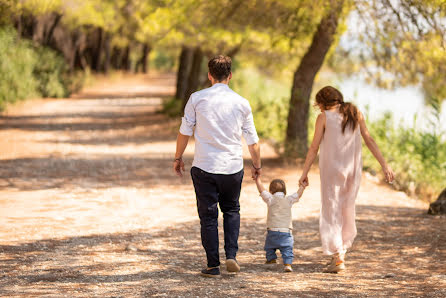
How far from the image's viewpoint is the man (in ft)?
18.6

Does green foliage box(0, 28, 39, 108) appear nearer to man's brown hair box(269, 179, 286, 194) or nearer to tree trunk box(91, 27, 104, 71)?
tree trunk box(91, 27, 104, 71)

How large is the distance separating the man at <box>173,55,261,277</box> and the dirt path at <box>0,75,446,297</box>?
62 centimetres

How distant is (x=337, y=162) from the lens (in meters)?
6.19

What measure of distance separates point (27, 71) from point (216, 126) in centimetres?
2288

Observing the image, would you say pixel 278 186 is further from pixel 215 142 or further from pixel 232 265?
pixel 215 142

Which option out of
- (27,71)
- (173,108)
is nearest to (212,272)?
(173,108)

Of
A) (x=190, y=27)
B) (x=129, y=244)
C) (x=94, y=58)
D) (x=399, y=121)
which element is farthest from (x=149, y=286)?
(x=94, y=58)

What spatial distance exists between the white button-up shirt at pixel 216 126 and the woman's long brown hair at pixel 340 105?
2.82 feet

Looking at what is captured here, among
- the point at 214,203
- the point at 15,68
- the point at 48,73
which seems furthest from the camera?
the point at 48,73

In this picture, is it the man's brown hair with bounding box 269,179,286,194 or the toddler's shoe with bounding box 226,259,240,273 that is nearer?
the toddler's shoe with bounding box 226,259,240,273

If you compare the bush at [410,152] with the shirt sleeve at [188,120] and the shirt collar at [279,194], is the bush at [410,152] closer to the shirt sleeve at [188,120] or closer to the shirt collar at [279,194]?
the shirt collar at [279,194]

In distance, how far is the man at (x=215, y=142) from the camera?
568 cm

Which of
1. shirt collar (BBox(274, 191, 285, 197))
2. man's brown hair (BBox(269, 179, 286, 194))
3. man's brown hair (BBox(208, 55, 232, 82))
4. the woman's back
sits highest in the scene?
man's brown hair (BBox(208, 55, 232, 82))

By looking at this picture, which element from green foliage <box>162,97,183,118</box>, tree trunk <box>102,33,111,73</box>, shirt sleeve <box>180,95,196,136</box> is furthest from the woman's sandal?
tree trunk <box>102,33,111,73</box>
